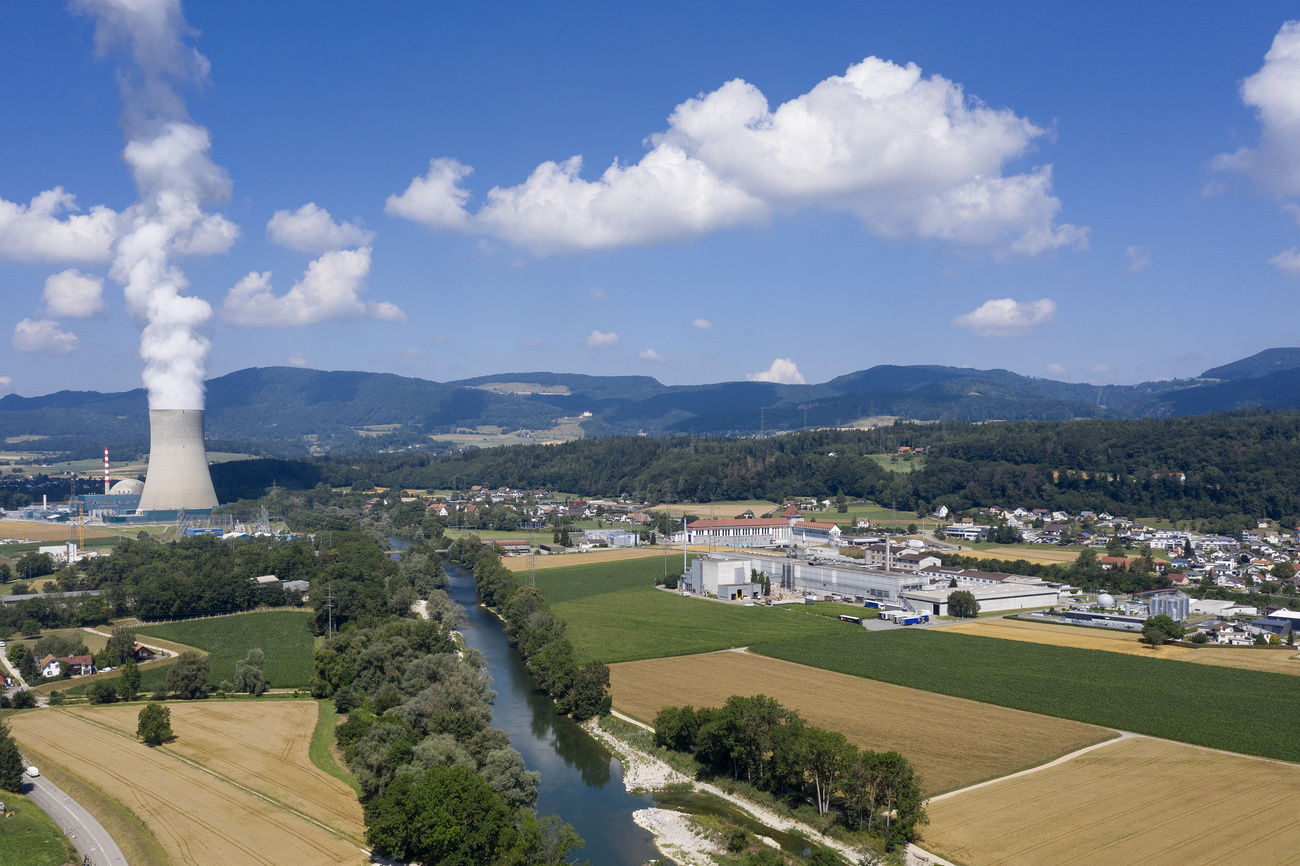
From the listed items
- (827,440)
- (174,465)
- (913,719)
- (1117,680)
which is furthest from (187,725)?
(827,440)

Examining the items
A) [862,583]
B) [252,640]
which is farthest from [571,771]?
[862,583]

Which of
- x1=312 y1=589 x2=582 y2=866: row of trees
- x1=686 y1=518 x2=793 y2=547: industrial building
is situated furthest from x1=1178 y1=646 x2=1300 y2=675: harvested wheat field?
x1=686 y1=518 x2=793 y2=547: industrial building

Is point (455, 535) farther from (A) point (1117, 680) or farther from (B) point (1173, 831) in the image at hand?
(B) point (1173, 831)

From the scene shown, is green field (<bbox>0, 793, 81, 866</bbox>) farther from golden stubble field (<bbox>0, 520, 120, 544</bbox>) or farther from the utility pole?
golden stubble field (<bbox>0, 520, 120, 544</bbox>)

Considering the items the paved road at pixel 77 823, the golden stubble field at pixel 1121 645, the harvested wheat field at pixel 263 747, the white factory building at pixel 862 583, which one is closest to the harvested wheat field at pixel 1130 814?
the golden stubble field at pixel 1121 645

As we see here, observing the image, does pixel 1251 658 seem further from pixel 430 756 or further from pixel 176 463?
pixel 176 463

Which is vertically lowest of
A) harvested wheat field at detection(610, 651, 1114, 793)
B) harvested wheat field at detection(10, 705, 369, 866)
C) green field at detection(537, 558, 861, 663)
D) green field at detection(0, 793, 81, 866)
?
green field at detection(537, 558, 861, 663)
